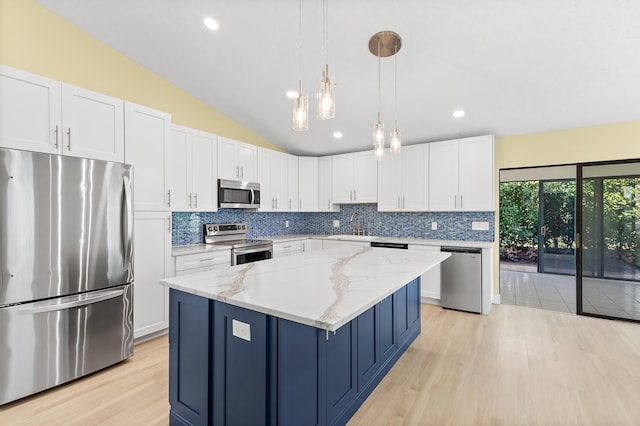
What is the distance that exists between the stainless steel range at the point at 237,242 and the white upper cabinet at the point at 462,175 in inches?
99.6

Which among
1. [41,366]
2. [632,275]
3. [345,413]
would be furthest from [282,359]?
[632,275]

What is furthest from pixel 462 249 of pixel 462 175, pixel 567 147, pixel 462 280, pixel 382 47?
pixel 382 47

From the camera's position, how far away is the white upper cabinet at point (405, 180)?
4.45m

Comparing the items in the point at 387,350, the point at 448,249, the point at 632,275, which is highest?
the point at 448,249

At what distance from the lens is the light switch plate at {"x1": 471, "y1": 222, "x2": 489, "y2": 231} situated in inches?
166

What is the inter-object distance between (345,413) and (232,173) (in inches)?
130

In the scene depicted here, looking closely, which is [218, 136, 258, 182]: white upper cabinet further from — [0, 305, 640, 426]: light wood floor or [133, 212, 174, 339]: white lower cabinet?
[0, 305, 640, 426]: light wood floor

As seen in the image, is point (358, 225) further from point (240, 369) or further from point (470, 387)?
point (240, 369)

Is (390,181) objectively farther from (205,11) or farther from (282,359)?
(282,359)

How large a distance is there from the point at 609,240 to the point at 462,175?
1.93 m

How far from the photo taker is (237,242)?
4.12m

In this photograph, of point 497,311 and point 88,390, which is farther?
point 497,311

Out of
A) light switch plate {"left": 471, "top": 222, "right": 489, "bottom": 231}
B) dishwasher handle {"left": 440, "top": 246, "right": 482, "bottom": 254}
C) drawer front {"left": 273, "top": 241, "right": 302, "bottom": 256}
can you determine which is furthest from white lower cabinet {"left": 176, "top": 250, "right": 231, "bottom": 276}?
light switch plate {"left": 471, "top": 222, "right": 489, "bottom": 231}

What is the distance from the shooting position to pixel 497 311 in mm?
3965
